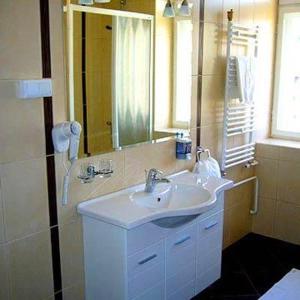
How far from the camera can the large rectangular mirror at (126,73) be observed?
82.6 inches

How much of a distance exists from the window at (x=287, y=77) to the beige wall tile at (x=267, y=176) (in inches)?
13.9

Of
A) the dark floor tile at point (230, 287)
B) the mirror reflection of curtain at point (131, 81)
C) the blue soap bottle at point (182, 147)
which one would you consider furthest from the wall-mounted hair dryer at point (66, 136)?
the dark floor tile at point (230, 287)

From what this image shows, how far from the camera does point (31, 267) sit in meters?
2.00

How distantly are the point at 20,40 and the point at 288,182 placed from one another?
8.34 ft

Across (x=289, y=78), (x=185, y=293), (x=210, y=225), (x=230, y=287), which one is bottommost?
(x=230, y=287)

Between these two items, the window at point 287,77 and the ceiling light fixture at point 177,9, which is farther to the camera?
the window at point 287,77

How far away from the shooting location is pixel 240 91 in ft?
10.1

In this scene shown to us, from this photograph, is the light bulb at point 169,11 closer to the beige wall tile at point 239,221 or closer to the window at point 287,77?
the window at point 287,77

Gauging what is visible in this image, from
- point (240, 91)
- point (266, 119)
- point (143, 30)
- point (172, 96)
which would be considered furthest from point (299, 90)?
point (143, 30)

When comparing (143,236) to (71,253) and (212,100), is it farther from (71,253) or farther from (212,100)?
(212,100)

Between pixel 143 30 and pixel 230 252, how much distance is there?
78.6 inches

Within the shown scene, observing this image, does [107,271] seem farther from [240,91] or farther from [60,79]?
[240,91]

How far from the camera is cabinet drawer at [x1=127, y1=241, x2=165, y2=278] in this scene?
2072 millimetres

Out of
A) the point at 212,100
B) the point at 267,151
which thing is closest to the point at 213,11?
the point at 212,100
